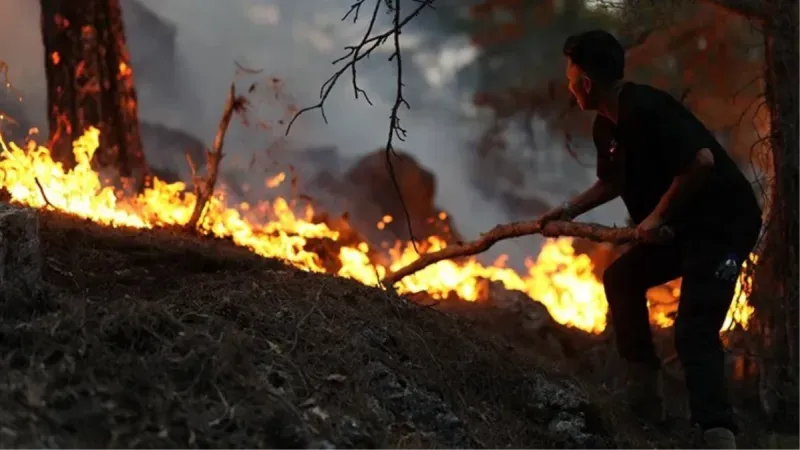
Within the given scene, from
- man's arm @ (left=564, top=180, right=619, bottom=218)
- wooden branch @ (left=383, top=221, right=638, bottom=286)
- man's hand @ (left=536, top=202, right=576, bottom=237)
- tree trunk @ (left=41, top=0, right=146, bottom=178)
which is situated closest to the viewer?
wooden branch @ (left=383, top=221, right=638, bottom=286)

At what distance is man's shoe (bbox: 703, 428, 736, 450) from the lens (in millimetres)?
3396

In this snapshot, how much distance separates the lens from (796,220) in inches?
181

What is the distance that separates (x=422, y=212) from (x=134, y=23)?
421 cm

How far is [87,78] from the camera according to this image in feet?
21.6

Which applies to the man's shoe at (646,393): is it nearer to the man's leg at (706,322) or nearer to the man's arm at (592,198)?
the man's leg at (706,322)

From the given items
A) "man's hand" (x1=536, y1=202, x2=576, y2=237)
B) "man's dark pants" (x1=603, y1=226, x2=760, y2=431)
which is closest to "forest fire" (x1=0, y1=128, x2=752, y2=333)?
"man's hand" (x1=536, y1=202, x2=576, y2=237)

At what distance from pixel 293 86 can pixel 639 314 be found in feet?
21.5

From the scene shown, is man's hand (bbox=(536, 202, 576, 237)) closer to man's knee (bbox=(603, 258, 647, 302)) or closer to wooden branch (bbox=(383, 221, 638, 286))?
wooden branch (bbox=(383, 221, 638, 286))

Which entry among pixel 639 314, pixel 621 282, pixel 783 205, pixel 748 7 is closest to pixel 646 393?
pixel 639 314

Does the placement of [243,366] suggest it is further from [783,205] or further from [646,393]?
[783,205]

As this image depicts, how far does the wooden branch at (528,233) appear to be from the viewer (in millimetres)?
3969

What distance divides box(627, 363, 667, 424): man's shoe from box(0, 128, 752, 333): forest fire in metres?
1.06

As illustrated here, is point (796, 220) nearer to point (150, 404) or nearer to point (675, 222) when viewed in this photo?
point (675, 222)

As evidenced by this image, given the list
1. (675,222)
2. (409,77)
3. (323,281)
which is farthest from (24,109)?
(675,222)
